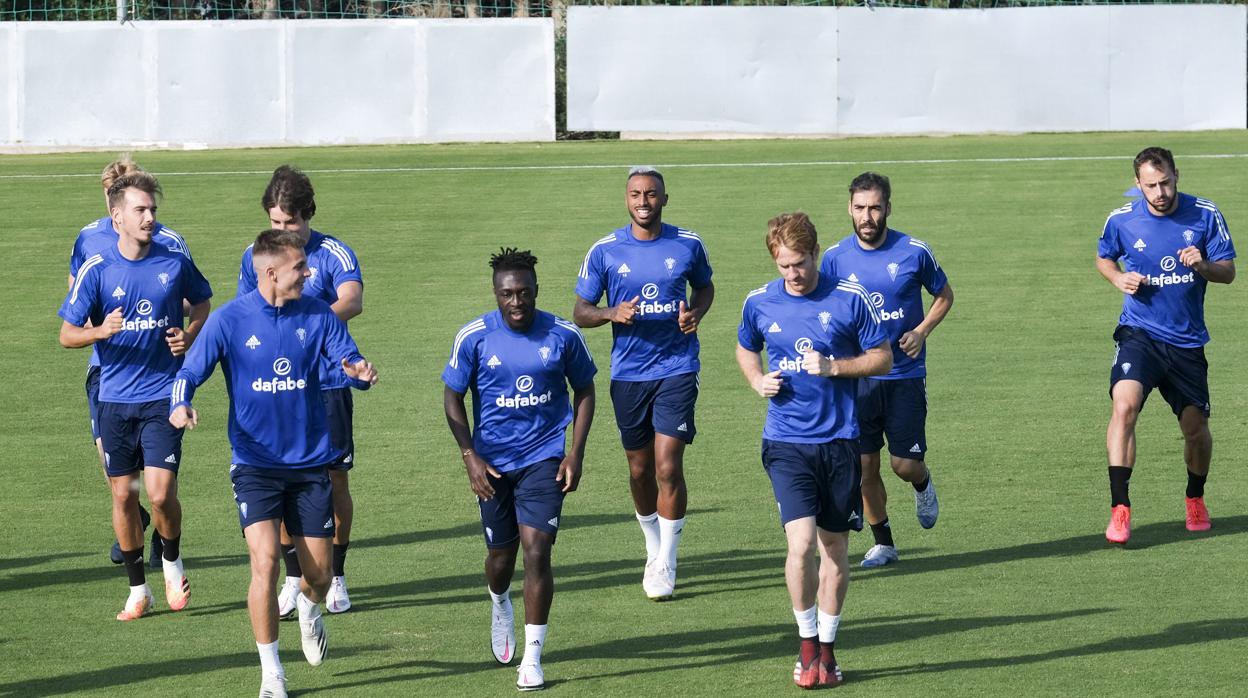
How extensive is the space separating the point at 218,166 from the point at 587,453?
15897 millimetres

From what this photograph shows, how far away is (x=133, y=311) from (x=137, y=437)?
0.72m

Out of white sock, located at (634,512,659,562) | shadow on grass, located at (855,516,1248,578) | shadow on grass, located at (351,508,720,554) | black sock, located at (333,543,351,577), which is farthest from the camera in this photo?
shadow on grass, located at (351,508,720,554)

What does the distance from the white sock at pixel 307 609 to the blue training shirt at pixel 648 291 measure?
2.53 metres

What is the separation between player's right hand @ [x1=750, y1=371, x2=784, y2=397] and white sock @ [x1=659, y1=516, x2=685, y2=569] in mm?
2147

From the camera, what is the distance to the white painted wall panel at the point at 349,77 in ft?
96.3

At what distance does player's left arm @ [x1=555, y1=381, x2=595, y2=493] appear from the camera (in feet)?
27.4

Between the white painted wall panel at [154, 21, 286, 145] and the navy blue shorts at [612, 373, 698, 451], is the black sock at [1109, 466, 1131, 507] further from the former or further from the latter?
the white painted wall panel at [154, 21, 286, 145]

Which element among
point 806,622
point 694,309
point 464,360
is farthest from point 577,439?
point 694,309

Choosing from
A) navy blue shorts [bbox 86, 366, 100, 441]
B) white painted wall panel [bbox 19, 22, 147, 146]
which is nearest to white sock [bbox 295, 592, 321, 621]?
navy blue shorts [bbox 86, 366, 100, 441]

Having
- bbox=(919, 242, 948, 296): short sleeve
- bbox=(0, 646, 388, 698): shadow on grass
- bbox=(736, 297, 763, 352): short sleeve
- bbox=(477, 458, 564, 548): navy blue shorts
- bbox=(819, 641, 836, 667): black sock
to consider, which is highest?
bbox=(919, 242, 948, 296): short sleeve

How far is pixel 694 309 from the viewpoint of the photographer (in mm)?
10172

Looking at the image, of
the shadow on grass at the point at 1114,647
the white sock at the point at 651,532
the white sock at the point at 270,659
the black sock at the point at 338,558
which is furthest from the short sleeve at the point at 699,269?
the white sock at the point at 270,659

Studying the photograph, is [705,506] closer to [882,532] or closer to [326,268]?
[882,532]

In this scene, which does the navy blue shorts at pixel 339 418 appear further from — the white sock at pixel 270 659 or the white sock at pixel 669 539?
the white sock at pixel 669 539
